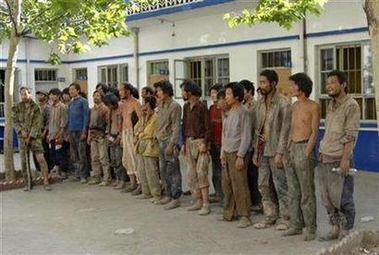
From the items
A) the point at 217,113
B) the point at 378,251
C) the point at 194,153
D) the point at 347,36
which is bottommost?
the point at 378,251

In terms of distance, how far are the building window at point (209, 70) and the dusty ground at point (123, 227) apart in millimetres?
5279

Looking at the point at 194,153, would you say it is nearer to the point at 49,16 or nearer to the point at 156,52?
the point at 49,16

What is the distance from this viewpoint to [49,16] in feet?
32.6

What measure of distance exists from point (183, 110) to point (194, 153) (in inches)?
25.4

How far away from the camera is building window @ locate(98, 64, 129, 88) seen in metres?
16.2

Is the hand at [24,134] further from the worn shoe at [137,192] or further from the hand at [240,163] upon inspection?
the hand at [240,163]

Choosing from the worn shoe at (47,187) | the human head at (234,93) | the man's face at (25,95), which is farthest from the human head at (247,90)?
the worn shoe at (47,187)

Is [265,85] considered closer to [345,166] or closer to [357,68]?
[345,166]

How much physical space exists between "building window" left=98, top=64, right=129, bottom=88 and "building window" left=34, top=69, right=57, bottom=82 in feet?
7.20

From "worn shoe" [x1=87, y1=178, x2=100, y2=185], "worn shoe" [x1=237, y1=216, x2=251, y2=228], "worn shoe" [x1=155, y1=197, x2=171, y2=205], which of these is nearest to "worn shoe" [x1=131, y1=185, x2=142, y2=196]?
"worn shoe" [x1=155, y1=197, x2=171, y2=205]

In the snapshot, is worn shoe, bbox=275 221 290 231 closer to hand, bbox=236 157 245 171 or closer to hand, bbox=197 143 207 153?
hand, bbox=236 157 245 171

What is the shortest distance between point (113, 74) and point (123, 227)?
34.1ft

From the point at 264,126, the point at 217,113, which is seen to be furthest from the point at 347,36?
the point at 264,126

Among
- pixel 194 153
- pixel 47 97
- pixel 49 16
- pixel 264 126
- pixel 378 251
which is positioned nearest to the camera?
pixel 378 251
